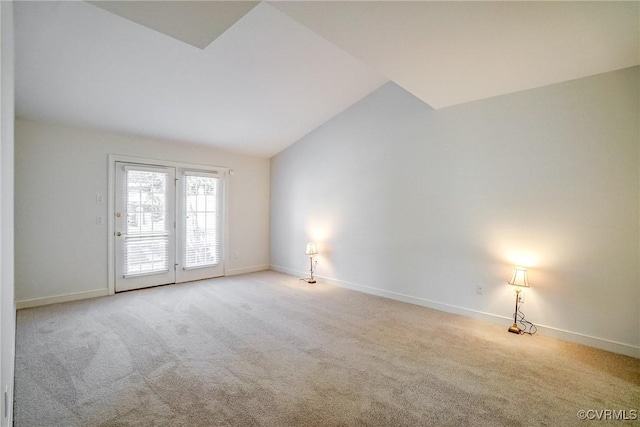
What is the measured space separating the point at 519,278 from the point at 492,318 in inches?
27.8

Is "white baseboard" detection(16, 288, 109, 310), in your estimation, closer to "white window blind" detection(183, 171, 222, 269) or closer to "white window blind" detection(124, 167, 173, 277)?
"white window blind" detection(124, 167, 173, 277)

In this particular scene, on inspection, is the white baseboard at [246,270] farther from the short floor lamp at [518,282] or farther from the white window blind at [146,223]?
the short floor lamp at [518,282]

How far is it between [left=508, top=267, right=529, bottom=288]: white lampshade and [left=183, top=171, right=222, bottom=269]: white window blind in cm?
484

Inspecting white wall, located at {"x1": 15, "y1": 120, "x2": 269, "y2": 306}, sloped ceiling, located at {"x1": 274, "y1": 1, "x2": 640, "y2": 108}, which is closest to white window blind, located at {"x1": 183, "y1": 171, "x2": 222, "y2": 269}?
white wall, located at {"x1": 15, "y1": 120, "x2": 269, "y2": 306}

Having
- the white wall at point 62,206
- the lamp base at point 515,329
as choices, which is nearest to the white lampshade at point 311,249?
the white wall at point 62,206

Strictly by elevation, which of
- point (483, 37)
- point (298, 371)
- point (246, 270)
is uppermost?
point (483, 37)

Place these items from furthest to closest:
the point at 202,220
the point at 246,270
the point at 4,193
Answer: the point at 246,270, the point at 202,220, the point at 4,193

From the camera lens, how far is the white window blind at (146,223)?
4.71m

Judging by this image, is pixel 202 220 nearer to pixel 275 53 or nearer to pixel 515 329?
pixel 275 53

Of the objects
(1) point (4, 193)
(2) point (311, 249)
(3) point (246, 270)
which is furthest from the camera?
(3) point (246, 270)

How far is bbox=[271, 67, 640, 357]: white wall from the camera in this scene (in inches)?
114

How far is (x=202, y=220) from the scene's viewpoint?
18.3ft

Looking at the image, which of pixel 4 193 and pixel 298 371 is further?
pixel 298 371

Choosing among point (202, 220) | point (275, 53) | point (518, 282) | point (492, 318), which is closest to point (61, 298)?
point (202, 220)
